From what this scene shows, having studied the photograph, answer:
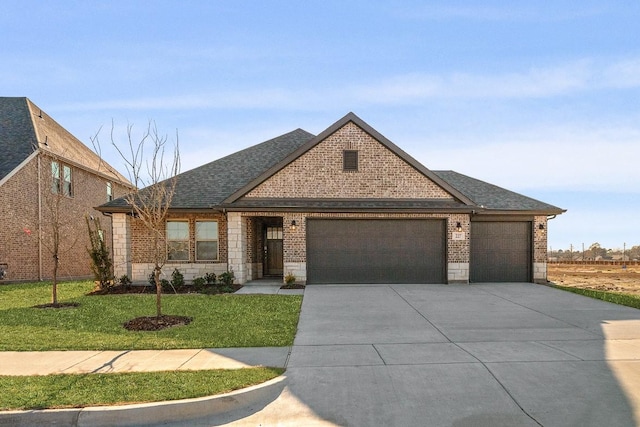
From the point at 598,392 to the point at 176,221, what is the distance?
48.3 feet

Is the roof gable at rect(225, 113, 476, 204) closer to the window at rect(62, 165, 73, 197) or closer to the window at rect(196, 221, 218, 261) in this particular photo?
the window at rect(196, 221, 218, 261)

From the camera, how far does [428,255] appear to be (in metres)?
15.6

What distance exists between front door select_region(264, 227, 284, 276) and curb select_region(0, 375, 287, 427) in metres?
13.0

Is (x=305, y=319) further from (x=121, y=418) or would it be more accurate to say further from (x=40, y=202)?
(x=40, y=202)

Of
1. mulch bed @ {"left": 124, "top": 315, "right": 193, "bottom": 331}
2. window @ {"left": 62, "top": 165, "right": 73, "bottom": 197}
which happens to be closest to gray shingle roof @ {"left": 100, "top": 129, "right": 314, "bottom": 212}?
mulch bed @ {"left": 124, "top": 315, "right": 193, "bottom": 331}

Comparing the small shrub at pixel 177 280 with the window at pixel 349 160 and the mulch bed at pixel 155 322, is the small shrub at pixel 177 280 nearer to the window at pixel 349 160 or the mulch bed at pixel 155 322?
the mulch bed at pixel 155 322

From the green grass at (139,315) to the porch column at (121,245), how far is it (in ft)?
6.70

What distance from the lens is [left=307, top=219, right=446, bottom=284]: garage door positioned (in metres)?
15.4

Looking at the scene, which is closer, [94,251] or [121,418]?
[121,418]

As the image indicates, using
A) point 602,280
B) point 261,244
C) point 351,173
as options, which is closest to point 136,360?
point 351,173

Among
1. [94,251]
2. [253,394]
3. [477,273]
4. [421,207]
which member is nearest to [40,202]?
[94,251]

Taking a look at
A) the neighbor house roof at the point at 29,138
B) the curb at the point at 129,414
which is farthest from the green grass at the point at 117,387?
the neighbor house roof at the point at 29,138

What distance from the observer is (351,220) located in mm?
15492

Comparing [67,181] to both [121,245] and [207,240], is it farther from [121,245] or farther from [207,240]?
[207,240]
